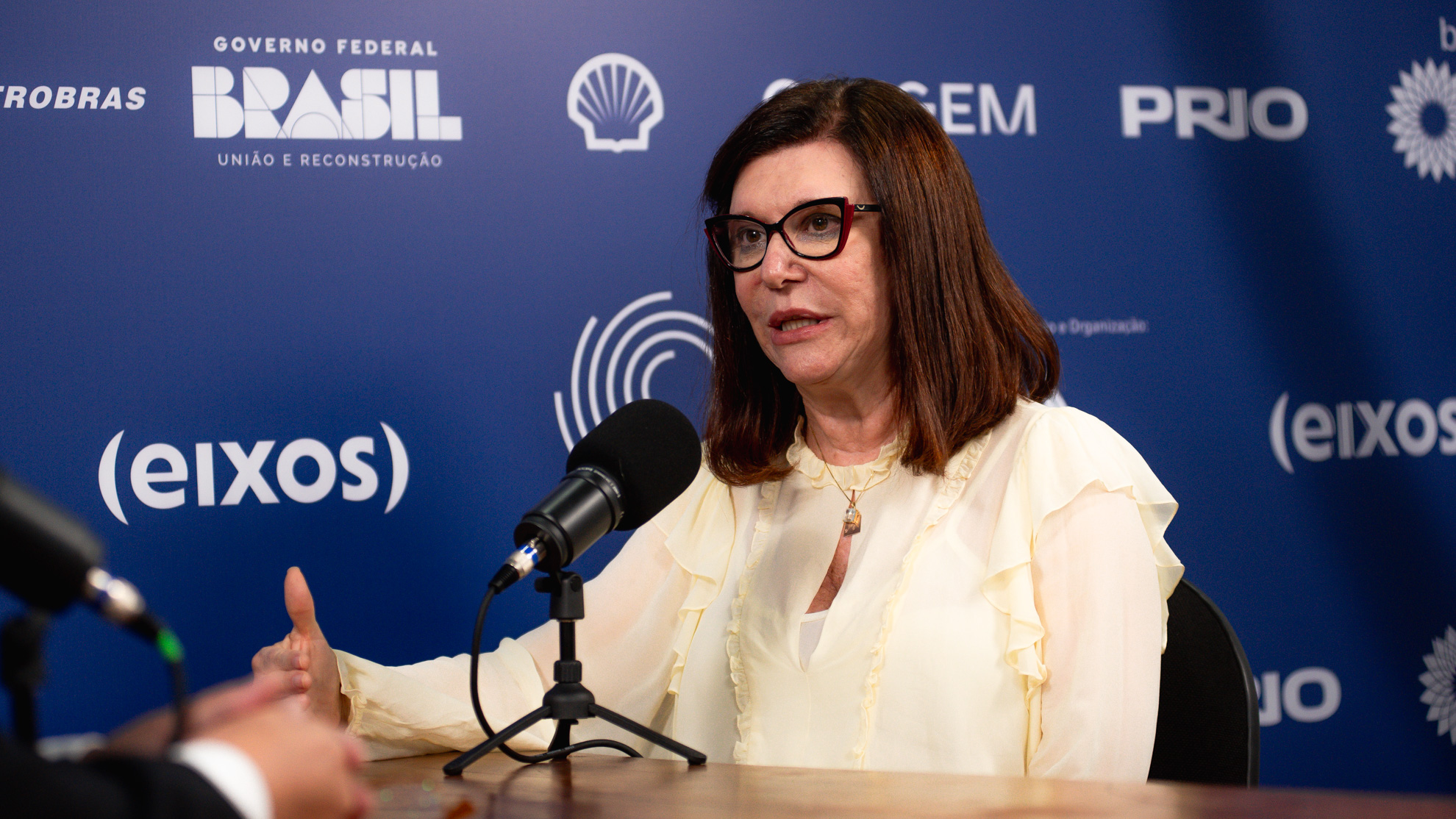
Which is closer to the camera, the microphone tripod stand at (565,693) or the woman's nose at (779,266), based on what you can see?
the microphone tripod stand at (565,693)

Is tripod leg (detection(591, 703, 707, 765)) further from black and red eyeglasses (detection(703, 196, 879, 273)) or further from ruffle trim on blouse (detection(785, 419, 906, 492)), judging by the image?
black and red eyeglasses (detection(703, 196, 879, 273))

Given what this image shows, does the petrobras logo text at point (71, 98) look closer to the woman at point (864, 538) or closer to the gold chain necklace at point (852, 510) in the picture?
the woman at point (864, 538)

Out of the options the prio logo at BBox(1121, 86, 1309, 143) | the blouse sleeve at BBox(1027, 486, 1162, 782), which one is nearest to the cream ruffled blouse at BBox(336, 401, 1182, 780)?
the blouse sleeve at BBox(1027, 486, 1162, 782)

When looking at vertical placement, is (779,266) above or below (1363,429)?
above

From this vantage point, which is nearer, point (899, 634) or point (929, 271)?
point (899, 634)

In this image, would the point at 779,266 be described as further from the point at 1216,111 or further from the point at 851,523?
the point at 1216,111

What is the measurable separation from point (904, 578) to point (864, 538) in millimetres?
121

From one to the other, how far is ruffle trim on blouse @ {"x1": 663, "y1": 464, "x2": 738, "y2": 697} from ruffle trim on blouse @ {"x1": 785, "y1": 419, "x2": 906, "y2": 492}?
0.45 ft

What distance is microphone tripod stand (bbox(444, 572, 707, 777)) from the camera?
1.19 m

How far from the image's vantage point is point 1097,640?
145 cm

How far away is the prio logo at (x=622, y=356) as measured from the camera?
2314mm

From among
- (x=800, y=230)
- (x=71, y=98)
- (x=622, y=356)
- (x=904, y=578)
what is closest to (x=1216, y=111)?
(x=800, y=230)

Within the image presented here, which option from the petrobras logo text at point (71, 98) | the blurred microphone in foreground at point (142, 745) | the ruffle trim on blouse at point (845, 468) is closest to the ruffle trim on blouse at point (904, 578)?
the ruffle trim on blouse at point (845, 468)

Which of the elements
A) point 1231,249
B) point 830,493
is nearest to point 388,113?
point 830,493
